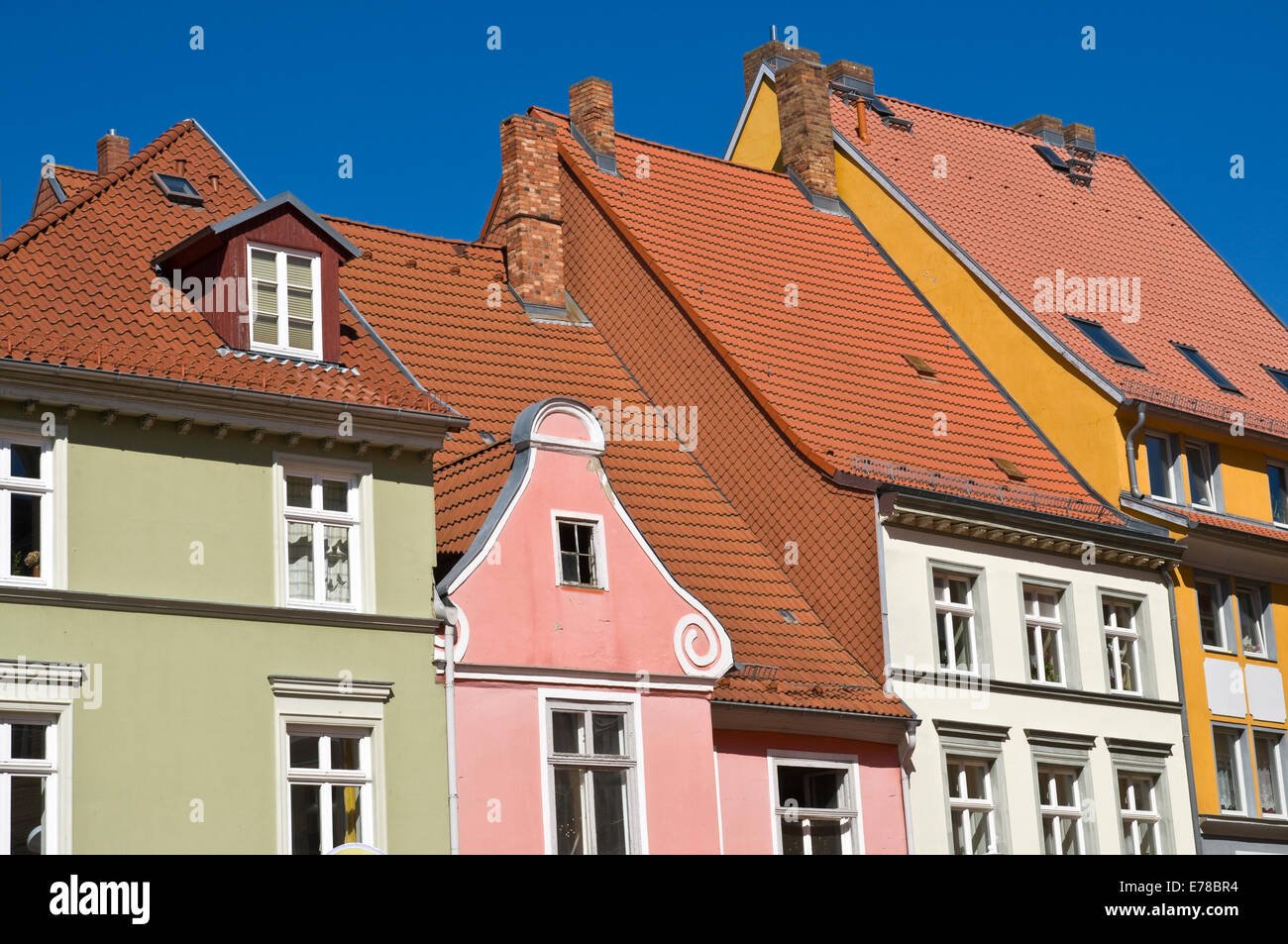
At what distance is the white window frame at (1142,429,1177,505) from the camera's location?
34500mm

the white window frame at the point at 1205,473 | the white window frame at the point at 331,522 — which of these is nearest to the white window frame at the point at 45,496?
the white window frame at the point at 331,522

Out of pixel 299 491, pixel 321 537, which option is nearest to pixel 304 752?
pixel 321 537

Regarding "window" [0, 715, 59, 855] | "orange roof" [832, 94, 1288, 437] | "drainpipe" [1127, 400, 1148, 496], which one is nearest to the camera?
"window" [0, 715, 59, 855]

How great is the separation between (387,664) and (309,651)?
93 cm

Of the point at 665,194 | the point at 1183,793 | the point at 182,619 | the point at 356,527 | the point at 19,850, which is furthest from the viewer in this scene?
the point at 665,194

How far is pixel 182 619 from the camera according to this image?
73.2 ft

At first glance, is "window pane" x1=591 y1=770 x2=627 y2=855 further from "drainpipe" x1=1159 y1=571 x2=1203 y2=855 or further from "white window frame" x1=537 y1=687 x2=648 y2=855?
"drainpipe" x1=1159 y1=571 x2=1203 y2=855

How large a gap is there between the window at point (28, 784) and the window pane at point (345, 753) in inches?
123

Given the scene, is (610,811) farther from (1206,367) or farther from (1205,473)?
(1206,367)

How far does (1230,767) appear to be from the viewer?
34.2 m

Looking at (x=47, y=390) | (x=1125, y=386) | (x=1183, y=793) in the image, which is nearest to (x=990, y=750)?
(x=1183, y=793)

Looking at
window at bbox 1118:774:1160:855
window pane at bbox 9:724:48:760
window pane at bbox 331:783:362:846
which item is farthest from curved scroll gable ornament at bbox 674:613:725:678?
window at bbox 1118:774:1160:855

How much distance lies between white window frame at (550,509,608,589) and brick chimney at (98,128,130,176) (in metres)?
8.61
